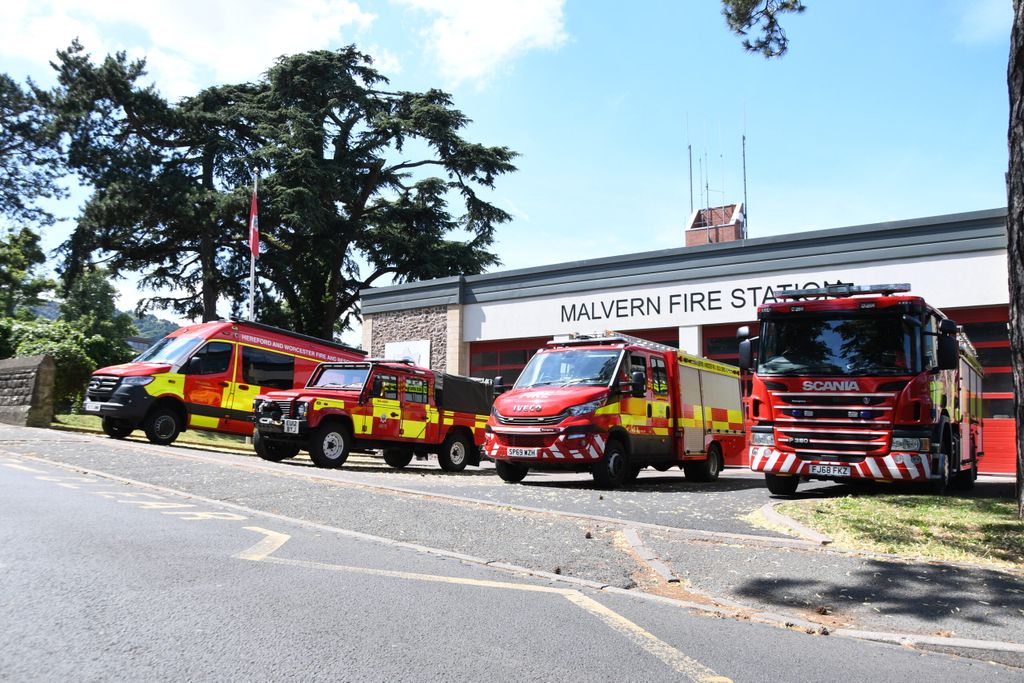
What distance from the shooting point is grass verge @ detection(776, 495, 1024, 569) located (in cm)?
708

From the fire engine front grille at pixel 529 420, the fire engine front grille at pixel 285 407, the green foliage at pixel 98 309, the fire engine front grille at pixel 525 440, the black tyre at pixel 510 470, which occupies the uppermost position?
the green foliage at pixel 98 309

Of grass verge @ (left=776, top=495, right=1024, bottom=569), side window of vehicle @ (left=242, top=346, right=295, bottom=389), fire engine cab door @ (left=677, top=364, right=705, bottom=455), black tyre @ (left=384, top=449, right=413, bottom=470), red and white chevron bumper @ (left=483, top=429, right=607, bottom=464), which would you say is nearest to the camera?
grass verge @ (left=776, top=495, right=1024, bottom=569)

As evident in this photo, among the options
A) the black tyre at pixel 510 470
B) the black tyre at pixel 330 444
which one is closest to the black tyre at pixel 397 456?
the black tyre at pixel 330 444

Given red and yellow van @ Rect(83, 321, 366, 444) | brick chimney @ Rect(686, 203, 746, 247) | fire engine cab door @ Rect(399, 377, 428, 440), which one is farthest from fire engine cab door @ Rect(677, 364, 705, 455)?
brick chimney @ Rect(686, 203, 746, 247)

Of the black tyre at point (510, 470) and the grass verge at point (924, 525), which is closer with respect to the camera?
the grass verge at point (924, 525)

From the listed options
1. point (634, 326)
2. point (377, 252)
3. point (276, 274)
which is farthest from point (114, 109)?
point (634, 326)

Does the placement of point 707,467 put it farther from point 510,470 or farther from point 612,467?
point 510,470

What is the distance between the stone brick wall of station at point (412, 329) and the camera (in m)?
28.0

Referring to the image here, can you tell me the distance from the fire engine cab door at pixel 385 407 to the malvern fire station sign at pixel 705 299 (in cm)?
795

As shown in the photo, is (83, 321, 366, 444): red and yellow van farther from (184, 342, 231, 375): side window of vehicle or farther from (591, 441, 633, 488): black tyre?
(591, 441, 633, 488): black tyre

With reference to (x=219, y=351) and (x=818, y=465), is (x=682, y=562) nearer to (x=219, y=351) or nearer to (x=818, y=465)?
(x=818, y=465)

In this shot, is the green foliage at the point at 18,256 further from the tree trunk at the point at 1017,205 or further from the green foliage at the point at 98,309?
the tree trunk at the point at 1017,205

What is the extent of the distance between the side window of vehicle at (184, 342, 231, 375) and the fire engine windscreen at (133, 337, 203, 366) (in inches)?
8.0

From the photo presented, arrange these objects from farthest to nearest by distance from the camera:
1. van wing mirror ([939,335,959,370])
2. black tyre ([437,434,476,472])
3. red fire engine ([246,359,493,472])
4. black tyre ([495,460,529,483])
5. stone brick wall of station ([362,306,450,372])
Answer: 1. stone brick wall of station ([362,306,450,372])
2. black tyre ([437,434,476,472])
3. red fire engine ([246,359,493,472])
4. black tyre ([495,460,529,483])
5. van wing mirror ([939,335,959,370])
